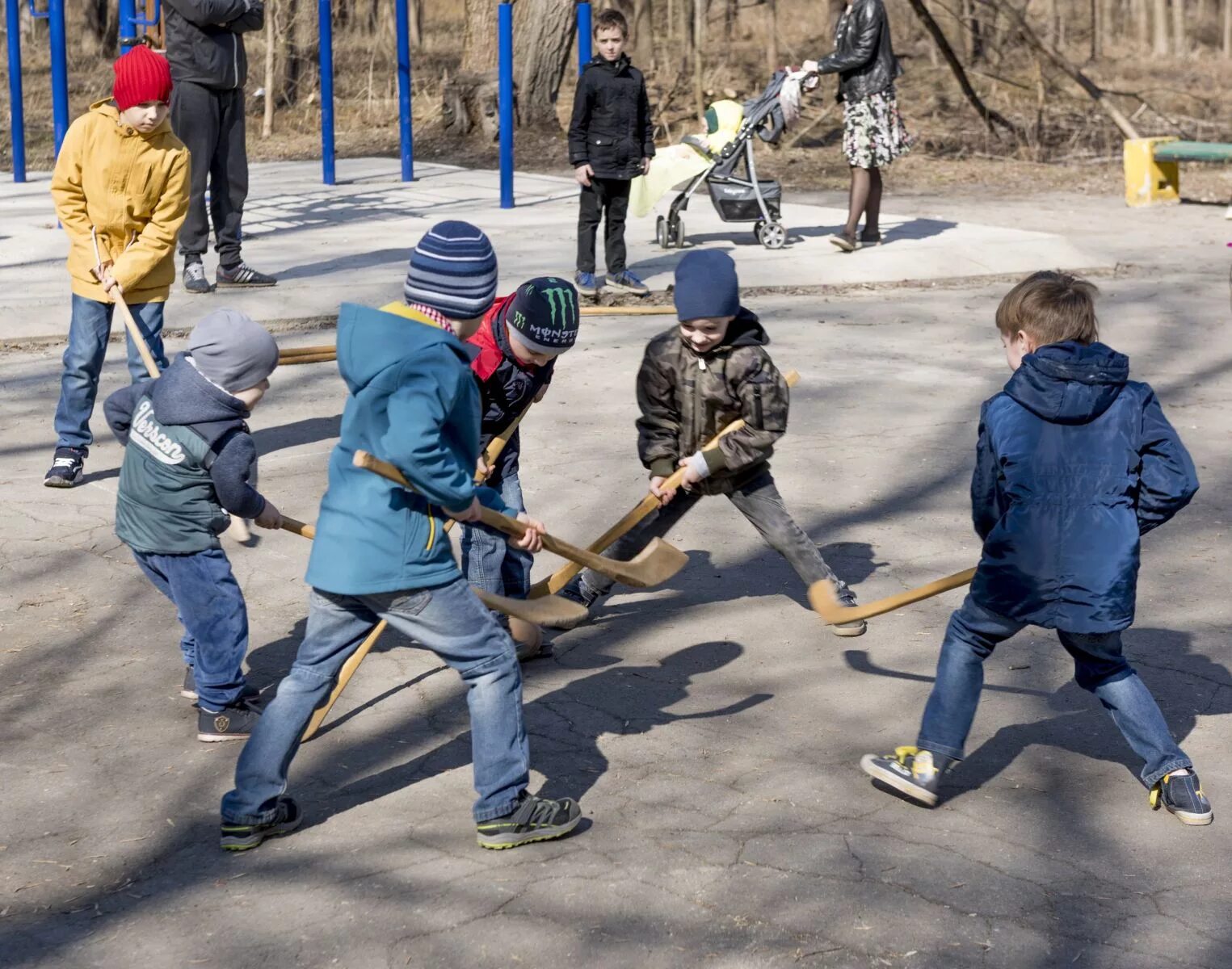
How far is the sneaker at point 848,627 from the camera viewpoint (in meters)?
5.14

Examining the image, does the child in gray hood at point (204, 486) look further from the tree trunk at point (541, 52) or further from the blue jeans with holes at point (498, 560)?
the tree trunk at point (541, 52)

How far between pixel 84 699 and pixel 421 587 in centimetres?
153

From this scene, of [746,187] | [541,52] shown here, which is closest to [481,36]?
[541,52]

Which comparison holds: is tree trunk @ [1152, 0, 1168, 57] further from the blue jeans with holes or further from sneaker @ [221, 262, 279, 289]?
the blue jeans with holes

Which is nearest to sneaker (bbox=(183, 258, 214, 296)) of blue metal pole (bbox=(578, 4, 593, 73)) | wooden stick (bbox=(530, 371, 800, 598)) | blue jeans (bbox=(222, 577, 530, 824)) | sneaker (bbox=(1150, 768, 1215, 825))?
blue metal pole (bbox=(578, 4, 593, 73))

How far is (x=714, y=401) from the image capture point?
4898 millimetres

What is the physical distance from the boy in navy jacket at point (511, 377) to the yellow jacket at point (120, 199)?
224 cm

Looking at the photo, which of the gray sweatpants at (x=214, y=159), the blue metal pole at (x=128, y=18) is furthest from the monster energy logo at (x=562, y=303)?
the blue metal pole at (x=128, y=18)

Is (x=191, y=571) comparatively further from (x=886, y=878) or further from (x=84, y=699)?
(x=886, y=878)

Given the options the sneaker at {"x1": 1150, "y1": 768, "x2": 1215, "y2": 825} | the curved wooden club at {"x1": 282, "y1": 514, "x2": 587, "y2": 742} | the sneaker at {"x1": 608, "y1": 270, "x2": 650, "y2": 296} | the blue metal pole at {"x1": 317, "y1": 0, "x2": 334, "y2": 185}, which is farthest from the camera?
the blue metal pole at {"x1": 317, "y1": 0, "x2": 334, "y2": 185}

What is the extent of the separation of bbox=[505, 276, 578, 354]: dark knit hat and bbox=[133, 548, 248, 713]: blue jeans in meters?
1.03

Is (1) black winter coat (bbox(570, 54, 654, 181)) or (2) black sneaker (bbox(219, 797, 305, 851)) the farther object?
(1) black winter coat (bbox(570, 54, 654, 181))

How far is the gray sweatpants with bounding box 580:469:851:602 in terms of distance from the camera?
5141 mm

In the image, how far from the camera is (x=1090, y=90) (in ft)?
56.5
